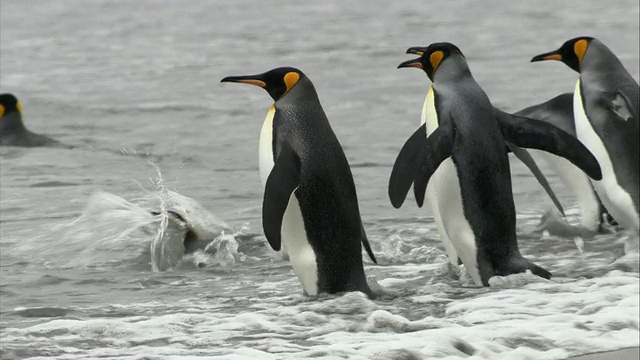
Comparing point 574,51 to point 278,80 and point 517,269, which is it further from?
point 278,80

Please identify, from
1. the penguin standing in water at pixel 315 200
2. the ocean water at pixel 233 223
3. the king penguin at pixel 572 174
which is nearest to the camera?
the ocean water at pixel 233 223

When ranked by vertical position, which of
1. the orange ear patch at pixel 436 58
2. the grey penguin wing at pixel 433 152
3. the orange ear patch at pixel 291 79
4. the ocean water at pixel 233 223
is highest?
the orange ear patch at pixel 436 58

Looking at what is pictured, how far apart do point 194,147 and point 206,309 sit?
5456mm

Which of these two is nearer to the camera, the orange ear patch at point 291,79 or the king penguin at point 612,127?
the orange ear patch at point 291,79

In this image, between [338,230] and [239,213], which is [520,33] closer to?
[239,213]

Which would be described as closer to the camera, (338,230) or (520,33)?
(338,230)

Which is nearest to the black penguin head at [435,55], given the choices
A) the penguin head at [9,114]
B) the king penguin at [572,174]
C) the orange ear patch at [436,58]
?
the orange ear patch at [436,58]

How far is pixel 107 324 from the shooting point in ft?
14.1

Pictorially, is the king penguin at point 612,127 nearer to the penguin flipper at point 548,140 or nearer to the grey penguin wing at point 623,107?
the grey penguin wing at point 623,107

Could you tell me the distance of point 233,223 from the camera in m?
6.82

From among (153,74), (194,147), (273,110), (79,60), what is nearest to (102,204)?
(273,110)

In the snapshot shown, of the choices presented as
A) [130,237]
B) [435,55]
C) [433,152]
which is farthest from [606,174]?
[130,237]

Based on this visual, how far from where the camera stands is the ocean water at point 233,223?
418 cm

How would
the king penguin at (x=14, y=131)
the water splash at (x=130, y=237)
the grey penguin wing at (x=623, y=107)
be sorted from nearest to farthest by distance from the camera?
the water splash at (x=130, y=237) < the grey penguin wing at (x=623, y=107) < the king penguin at (x=14, y=131)
